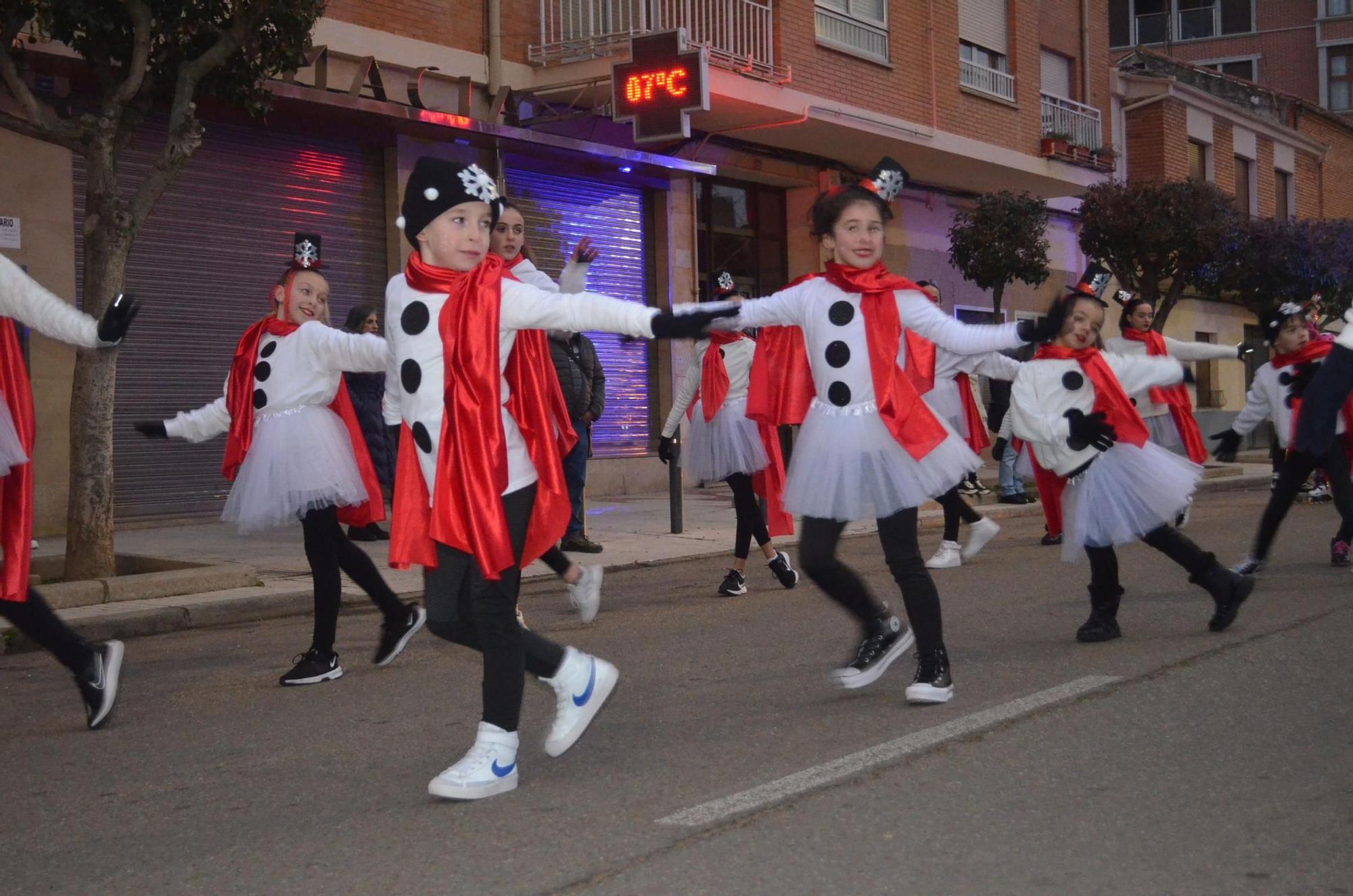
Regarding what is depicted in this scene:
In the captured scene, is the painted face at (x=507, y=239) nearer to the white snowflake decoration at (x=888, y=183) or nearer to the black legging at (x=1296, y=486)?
the white snowflake decoration at (x=888, y=183)

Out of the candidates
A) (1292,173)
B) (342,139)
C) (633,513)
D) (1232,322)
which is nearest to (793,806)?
(633,513)

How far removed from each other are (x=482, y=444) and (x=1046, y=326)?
182 cm

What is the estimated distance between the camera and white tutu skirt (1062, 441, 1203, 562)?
Answer: 6.53 metres

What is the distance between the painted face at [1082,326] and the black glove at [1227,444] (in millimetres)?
1802

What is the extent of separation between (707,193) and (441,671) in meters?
14.2

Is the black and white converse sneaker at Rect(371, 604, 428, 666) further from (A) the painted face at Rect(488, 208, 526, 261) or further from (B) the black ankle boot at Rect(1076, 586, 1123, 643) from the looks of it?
(B) the black ankle boot at Rect(1076, 586, 1123, 643)

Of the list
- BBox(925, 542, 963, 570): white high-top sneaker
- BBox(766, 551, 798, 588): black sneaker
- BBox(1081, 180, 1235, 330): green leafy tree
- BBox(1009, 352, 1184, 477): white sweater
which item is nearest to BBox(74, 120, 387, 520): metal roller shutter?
BBox(766, 551, 798, 588): black sneaker

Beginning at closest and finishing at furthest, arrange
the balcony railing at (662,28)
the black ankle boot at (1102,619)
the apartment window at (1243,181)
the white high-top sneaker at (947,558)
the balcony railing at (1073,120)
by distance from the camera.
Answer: the black ankle boot at (1102,619), the white high-top sneaker at (947,558), the balcony railing at (662,28), the balcony railing at (1073,120), the apartment window at (1243,181)

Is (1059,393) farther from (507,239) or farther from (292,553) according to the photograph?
(292,553)

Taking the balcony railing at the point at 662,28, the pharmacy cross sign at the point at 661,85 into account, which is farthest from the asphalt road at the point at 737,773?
the balcony railing at the point at 662,28

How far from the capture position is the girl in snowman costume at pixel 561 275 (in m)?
4.96

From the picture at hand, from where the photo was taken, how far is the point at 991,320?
24094mm

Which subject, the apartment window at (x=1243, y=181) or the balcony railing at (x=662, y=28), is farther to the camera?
the apartment window at (x=1243, y=181)

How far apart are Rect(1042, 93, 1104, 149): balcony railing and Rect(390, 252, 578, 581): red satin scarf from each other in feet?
69.5
